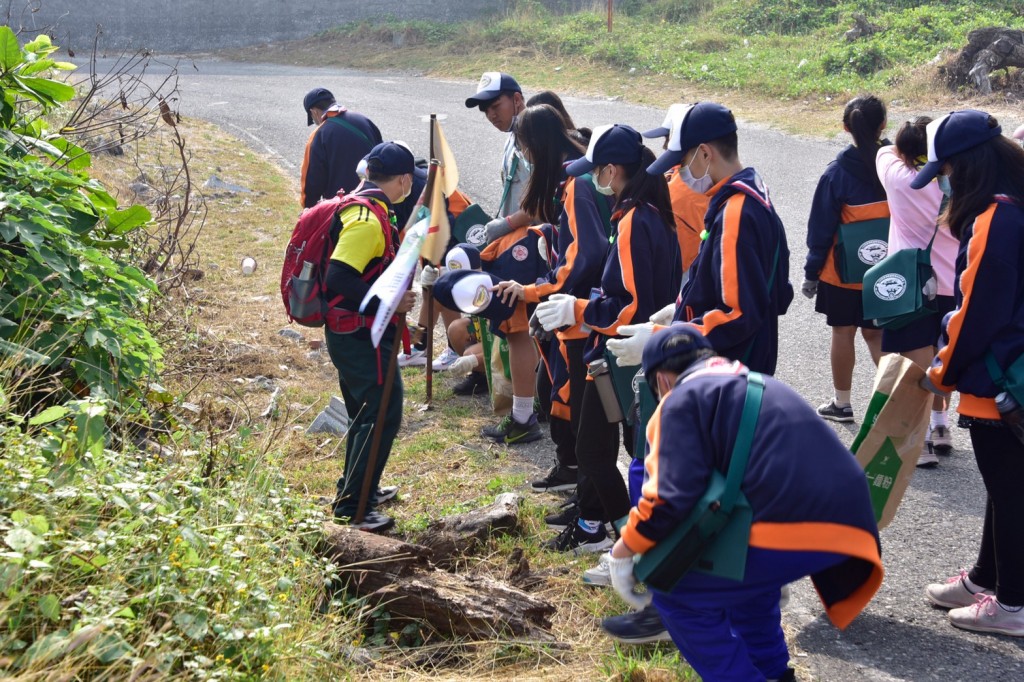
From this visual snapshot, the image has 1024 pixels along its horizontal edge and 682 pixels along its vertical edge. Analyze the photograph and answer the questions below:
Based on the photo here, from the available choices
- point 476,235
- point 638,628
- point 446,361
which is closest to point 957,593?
point 638,628

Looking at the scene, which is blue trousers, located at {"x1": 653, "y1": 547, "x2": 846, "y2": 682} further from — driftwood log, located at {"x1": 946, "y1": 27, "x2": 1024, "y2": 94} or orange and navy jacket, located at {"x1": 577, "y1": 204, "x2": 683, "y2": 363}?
driftwood log, located at {"x1": 946, "y1": 27, "x2": 1024, "y2": 94}

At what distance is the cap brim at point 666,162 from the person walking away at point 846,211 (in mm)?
1862

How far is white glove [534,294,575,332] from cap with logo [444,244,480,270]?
1105 millimetres

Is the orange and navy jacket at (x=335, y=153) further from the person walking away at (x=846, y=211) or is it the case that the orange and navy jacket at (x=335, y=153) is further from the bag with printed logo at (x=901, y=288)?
the bag with printed logo at (x=901, y=288)

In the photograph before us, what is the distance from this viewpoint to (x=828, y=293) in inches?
Answer: 228

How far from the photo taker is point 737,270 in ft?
12.0

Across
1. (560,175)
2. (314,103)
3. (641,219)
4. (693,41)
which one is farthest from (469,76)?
(641,219)

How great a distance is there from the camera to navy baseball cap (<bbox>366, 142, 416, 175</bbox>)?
4957 mm

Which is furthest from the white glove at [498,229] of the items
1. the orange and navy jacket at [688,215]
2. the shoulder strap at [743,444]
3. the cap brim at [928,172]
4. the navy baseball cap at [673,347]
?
the shoulder strap at [743,444]

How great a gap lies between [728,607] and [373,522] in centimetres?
230

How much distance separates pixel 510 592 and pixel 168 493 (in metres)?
1.35

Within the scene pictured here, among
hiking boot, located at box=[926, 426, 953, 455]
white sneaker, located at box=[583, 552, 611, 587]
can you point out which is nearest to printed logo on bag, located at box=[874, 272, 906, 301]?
hiking boot, located at box=[926, 426, 953, 455]

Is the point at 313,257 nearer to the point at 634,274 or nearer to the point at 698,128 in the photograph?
the point at 634,274

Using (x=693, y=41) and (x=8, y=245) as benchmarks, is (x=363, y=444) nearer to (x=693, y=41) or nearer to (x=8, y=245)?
(x=8, y=245)
